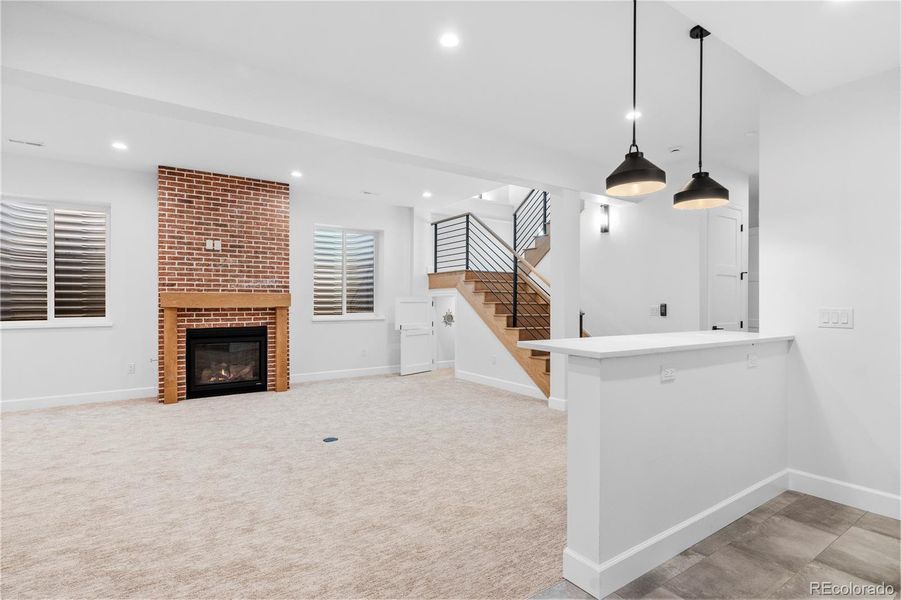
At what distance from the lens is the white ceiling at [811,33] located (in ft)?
6.54

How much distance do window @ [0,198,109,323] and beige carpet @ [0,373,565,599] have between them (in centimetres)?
127

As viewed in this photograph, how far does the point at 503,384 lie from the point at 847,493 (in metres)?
3.96

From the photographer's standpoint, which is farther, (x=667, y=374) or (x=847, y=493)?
(x=847, y=493)

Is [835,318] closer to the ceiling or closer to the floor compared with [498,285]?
closer to the floor

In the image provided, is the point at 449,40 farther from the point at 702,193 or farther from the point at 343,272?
the point at 343,272

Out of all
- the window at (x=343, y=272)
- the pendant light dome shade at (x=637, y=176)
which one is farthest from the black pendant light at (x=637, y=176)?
the window at (x=343, y=272)

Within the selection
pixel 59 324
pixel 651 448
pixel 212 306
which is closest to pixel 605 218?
pixel 651 448

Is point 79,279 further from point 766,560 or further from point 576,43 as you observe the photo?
point 766,560

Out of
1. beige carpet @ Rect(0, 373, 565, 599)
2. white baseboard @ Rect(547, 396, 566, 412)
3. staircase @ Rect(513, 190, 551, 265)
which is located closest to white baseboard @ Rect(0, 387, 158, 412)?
beige carpet @ Rect(0, 373, 565, 599)

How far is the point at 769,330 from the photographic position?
3.10m

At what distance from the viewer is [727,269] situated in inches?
224

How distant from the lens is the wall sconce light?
20.8 ft

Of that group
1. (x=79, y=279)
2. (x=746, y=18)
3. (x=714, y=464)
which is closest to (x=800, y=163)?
(x=746, y=18)

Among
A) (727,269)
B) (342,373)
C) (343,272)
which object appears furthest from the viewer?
(343,272)
